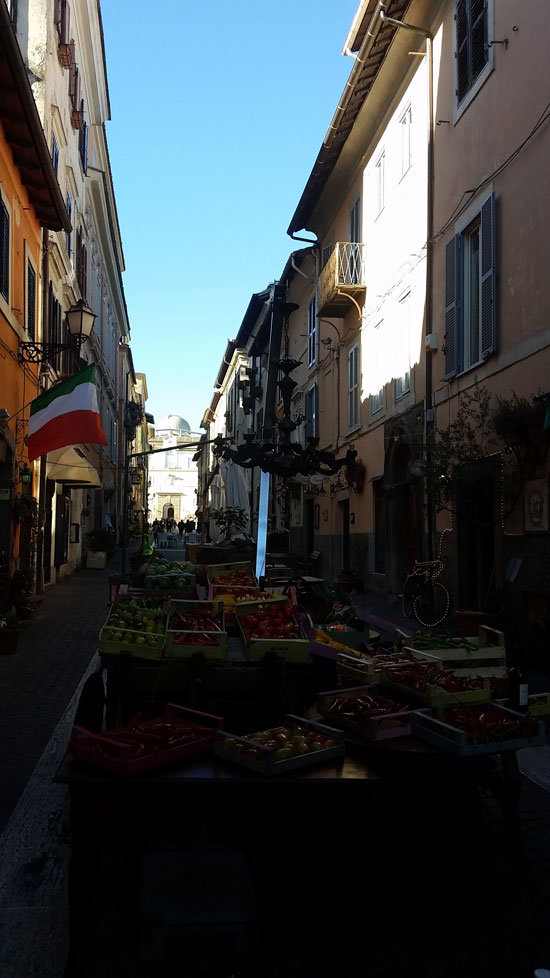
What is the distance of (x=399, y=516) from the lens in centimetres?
1656

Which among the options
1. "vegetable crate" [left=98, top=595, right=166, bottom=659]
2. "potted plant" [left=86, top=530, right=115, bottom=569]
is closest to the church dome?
"potted plant" [left=86, top=530, right=115, bottom=569]

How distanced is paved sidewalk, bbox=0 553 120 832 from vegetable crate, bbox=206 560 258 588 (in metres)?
1.68

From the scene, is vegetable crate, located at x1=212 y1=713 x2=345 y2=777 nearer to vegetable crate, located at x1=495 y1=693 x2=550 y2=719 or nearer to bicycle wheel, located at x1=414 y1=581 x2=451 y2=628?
vegetable crate, located at x1=495 y1=693 x2=550 y2=719

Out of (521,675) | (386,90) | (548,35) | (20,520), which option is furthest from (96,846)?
(386,90)

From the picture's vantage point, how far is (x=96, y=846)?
3.40 metres

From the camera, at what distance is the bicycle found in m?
13.1

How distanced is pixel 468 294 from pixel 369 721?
393 inches

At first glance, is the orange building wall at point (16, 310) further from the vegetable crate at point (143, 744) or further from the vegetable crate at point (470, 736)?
the vegetable crate at point (470, 736)

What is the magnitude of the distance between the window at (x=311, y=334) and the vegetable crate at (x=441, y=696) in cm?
2128

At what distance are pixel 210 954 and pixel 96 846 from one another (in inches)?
23.5

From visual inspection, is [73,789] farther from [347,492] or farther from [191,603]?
[347,492]

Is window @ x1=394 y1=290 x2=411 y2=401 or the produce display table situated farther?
window @ x1=394 y1=290 x2=411 y2=401

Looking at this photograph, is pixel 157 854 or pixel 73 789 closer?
pixel 73 789

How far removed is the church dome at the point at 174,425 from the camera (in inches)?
4614
